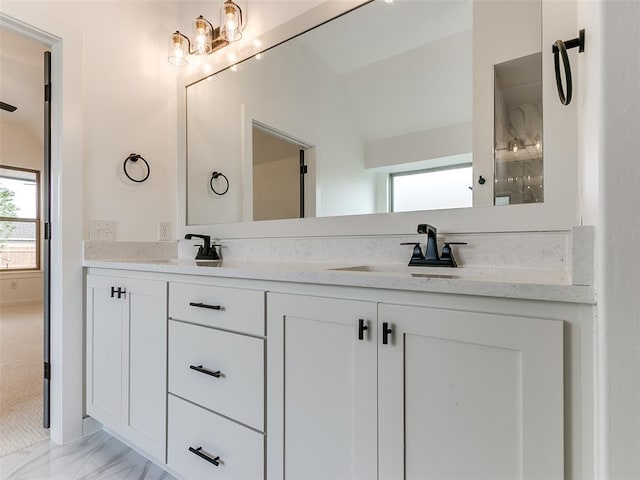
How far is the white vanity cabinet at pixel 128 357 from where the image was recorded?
1.39 meters

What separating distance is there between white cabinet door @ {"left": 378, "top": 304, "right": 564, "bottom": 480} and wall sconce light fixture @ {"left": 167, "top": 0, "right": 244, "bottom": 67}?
5.90 ft

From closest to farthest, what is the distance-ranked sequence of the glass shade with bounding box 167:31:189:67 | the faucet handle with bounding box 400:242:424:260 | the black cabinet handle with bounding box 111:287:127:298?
the faucet handle with bounding box 400:242:424:260
the black cabinet handle with bounding box 111:287:127:298
the glass shade with bounding box 167:31:189:67

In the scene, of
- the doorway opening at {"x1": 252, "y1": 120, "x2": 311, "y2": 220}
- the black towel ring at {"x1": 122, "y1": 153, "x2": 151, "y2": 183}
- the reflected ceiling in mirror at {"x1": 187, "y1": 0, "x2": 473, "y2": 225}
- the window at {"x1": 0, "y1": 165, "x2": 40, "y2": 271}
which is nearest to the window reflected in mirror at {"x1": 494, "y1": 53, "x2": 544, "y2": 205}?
the reflected ceiling in mirror at {"x1": 187, "y1": 0, "x2": 473, "y2": 225}

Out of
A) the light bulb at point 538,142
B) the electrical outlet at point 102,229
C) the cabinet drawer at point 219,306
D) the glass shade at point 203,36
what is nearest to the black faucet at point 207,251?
the electrical outlet at point 102,229

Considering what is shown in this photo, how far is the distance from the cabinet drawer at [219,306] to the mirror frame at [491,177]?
1.85 ft

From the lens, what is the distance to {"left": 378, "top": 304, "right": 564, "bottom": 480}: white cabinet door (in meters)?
0.68

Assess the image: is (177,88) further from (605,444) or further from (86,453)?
(605,444)

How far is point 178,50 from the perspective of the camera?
6.89ft

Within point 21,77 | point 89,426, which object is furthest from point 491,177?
point 21,77

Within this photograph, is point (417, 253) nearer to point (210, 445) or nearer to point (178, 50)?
point (210, 445)

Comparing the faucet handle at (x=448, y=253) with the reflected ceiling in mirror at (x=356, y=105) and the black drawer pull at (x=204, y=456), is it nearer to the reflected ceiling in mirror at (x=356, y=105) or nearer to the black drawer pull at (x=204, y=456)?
the reflected ceiling in mirror at (x=356, y=105)

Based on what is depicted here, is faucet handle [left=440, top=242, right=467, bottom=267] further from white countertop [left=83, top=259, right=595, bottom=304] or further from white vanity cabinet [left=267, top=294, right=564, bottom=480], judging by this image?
white vanity cabinet [left=267, top=294, right=564, bottom=480]

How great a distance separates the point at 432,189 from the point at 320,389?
2.78 feet

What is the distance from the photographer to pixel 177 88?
7.27 ft
